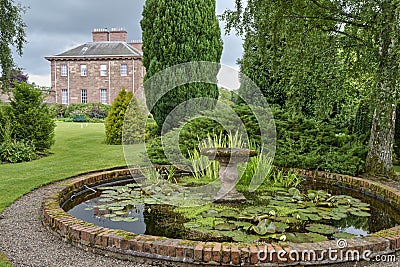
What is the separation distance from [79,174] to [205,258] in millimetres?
4401

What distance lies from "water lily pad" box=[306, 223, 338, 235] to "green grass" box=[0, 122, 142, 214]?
3.81 m

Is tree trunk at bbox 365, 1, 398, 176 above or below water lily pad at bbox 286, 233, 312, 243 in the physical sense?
above

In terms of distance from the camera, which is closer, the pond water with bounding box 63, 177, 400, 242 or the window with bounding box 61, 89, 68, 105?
the pond water with bounding box 63, 177, 400, 242

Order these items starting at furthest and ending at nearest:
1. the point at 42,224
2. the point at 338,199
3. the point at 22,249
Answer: the point at 338,199 < the point at 42,224 < the point at 22,249

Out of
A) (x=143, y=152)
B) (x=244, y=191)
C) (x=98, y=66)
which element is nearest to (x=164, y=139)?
(x=143, y=152)

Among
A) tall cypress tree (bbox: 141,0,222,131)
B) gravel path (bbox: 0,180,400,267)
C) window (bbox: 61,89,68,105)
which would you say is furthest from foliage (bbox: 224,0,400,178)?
window (bbox: 61,89,68,105)

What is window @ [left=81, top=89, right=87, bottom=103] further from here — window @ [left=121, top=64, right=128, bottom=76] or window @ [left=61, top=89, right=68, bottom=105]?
window @ [left=121, top=64, right=128, bottom=76]

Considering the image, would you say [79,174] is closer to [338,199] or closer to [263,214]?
[263,214]

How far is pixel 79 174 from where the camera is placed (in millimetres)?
6668

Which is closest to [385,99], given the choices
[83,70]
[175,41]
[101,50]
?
[175,41]

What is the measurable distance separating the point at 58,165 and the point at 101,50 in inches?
963

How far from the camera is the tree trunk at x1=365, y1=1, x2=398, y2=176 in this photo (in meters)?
4.89

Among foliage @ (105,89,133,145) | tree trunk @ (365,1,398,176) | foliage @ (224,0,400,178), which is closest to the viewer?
tree trunk @ (365,1,398,176)

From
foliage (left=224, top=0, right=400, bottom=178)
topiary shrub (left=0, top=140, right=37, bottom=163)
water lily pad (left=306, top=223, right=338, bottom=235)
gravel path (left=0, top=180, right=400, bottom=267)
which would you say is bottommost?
gravel path (left=0, top=180, right=400, bottom=267)
